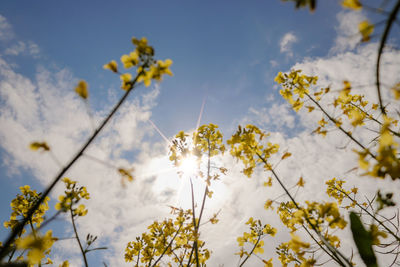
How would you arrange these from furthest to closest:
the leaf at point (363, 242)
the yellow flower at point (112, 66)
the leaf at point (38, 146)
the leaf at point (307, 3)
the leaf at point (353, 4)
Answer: the leaf at point (363, 242)
the yellow flower at point (112, 66)
the leaf at point (38, 146)
the leaf at point (353, 4)
the leaf at point (307, 3)

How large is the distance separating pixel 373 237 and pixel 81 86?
2701 millimetres

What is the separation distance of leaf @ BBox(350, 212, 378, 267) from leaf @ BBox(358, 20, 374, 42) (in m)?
1.74

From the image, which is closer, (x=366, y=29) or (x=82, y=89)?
(x=366, y=29)

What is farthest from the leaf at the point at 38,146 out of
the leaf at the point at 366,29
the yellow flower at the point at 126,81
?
the leaf at the point at 366,29

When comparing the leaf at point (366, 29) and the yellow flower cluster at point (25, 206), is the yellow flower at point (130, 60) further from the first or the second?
the yellow flower cluster at point (25, 206)

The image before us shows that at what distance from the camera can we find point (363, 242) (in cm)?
184

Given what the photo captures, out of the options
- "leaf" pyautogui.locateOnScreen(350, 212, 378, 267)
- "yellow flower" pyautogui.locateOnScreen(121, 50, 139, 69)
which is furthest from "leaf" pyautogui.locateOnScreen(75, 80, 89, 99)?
"leaf" pyautogui.locateOnScreen(350, 212, 378, 267)

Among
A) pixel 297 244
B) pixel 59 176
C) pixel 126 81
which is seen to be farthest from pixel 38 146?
pixel 297 244

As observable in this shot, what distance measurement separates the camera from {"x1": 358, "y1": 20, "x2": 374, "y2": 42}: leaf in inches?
→ 45.0

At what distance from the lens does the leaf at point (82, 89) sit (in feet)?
4.47

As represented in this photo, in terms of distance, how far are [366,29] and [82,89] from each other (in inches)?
74.1

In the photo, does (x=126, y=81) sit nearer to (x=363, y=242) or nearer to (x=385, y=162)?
(x=385, y=162)

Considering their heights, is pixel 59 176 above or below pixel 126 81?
below

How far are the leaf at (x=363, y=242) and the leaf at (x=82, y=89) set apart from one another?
2.70 metres
